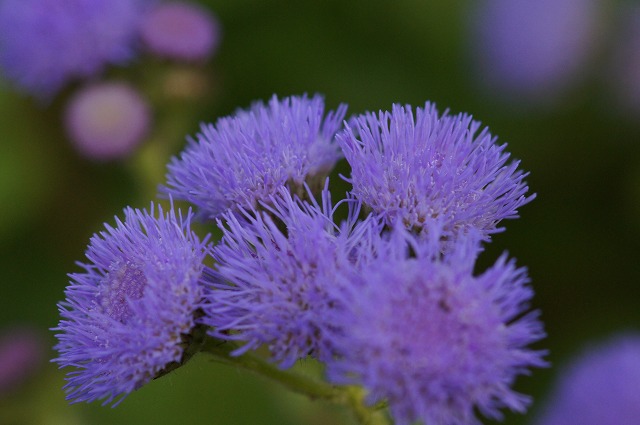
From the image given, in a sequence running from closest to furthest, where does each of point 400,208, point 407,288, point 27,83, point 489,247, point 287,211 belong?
point 407,288, point 400,208, point 287,211, point 27,83, point 489,247

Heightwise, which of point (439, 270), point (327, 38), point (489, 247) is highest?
point (327, 38)

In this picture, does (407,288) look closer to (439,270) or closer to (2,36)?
(439,270)

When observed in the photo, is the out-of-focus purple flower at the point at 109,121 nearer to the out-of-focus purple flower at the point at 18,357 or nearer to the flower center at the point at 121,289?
the out-of-focus purple flower at the point at 18,357

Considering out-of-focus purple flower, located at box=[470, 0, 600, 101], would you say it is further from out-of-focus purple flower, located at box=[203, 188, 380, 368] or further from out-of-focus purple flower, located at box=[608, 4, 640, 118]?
out-of-focus purple flower, located at box=[203, 188, 380, 368]

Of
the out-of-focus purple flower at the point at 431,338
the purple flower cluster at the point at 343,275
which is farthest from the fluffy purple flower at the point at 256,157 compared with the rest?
the out-of-focus purple flower at the point at 431,338

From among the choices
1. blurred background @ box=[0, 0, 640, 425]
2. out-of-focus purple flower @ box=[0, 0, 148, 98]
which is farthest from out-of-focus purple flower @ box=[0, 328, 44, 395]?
out-of-focus purple flower @ box=[0, 0, 148, 98]

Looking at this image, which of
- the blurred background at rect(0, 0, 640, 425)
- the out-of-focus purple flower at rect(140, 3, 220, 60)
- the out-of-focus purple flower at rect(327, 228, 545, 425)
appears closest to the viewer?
the out-of-focus purple flower at rect(327, 228, 545, 425)

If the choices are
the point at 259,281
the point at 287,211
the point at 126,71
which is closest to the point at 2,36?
the point at 126,71
